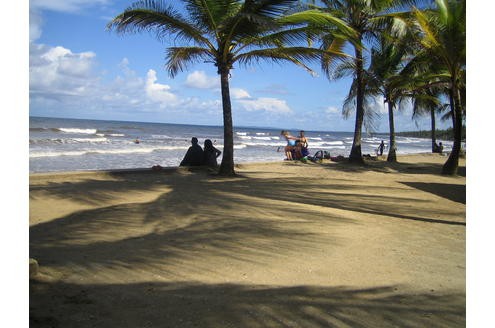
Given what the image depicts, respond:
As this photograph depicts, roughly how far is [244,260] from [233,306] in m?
0.97

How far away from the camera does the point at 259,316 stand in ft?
8.31

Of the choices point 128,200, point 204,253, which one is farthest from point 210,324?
point 128,200

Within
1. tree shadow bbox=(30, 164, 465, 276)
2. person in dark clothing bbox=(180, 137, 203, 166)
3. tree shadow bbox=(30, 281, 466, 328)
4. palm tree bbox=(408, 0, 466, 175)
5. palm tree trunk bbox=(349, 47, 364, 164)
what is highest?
palm tree bbox=(408, 0, 466, 175)

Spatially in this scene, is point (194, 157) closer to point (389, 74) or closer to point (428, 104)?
point (389, 74)

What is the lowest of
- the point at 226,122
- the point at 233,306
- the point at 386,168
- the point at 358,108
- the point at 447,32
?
the point at 233,306

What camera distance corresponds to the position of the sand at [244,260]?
2.59 m

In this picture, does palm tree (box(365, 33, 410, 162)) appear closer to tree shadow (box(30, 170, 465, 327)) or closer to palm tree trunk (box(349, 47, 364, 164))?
palm tree trunk (box(349, 47, 364, 164))

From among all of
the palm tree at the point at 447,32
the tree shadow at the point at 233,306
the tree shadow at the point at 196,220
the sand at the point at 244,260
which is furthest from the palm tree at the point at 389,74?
the tree shadow at the point at 233,306

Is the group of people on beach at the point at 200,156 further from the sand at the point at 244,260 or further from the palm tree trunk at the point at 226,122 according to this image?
the sand at the point at 244,260

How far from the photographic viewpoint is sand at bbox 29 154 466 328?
259cm

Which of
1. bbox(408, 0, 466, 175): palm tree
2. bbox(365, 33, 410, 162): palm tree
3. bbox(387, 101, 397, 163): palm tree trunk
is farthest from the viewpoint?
bbox(387, 101, 397, 163): palm tree trunk

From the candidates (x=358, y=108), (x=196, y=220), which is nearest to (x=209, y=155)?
(x=196, y=220)

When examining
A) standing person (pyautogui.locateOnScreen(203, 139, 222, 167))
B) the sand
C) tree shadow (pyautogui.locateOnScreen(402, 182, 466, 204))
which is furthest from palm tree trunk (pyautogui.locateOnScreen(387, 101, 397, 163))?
the sand

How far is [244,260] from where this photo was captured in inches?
143
